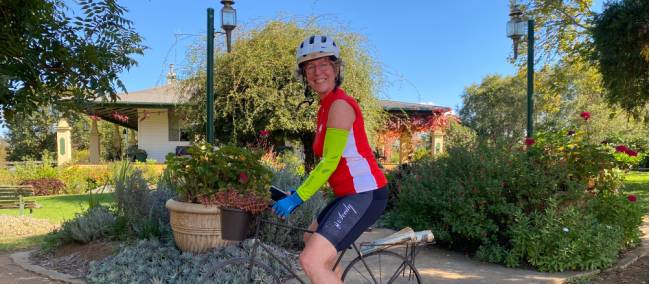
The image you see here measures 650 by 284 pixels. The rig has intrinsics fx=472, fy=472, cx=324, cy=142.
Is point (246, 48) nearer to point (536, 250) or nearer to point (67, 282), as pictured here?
point (67, 282)

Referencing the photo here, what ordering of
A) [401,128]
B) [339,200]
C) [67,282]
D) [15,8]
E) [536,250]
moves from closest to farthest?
[339,200] < [15,8] < [67,282] < [536,250] < [401,128]

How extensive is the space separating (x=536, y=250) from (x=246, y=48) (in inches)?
282

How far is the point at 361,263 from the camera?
11.0 ft

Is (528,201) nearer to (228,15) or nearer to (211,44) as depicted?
(211,44)

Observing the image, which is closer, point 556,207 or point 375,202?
point 375,202

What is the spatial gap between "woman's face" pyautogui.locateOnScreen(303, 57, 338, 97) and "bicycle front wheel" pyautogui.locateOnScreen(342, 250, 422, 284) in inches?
47.8

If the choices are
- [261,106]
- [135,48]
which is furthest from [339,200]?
[261,106]

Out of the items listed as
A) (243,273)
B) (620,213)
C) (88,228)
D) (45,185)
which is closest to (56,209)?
(45,185)

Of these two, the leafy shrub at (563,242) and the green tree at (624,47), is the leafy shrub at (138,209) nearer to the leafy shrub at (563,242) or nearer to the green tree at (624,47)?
the leafy shrub at (563,242)

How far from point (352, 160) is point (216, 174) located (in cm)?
202

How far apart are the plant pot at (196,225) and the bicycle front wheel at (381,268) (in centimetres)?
136

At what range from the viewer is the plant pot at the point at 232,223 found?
270 cm

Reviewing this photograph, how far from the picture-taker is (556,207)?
4.99 metres

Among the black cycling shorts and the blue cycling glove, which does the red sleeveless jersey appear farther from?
the blue cycling glove
